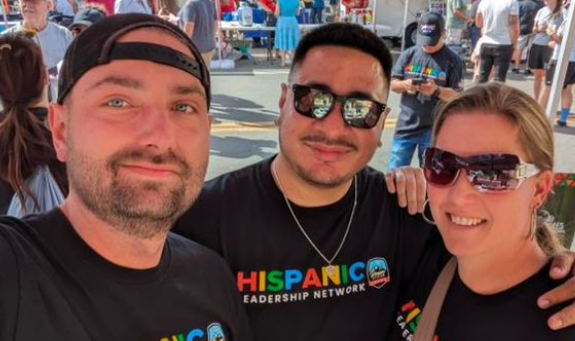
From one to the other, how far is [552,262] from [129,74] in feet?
4.18

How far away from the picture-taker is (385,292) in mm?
1725

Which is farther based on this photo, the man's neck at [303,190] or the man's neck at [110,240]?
the man's neck at [303,190]

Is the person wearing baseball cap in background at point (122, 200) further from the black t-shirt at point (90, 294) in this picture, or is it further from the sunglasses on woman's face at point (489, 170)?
the sunglasses on woman's face at point (489, 170)

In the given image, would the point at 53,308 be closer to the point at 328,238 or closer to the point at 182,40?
the point at 182,40

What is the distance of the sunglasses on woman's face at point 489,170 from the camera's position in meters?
1.40

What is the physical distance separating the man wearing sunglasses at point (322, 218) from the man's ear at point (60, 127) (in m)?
0.50

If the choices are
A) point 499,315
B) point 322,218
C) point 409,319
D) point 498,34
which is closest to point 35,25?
point 322,218

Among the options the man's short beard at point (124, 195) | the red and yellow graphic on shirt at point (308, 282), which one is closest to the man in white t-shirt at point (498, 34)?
the red and yellow graphic on shirt at point (308, 282)

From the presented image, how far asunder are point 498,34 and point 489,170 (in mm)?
7204

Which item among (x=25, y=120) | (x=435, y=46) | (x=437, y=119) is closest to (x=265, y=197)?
(x=437, y=119)

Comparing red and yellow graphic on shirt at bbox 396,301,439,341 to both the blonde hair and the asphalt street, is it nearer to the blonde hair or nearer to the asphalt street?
the blonde hair

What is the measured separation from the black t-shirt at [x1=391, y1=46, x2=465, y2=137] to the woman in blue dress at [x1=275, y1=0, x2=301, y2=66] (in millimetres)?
6026

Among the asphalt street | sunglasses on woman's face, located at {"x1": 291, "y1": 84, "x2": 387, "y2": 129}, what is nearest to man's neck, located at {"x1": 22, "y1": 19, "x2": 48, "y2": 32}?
the asphalt street

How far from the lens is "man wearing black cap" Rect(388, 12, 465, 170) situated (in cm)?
465
